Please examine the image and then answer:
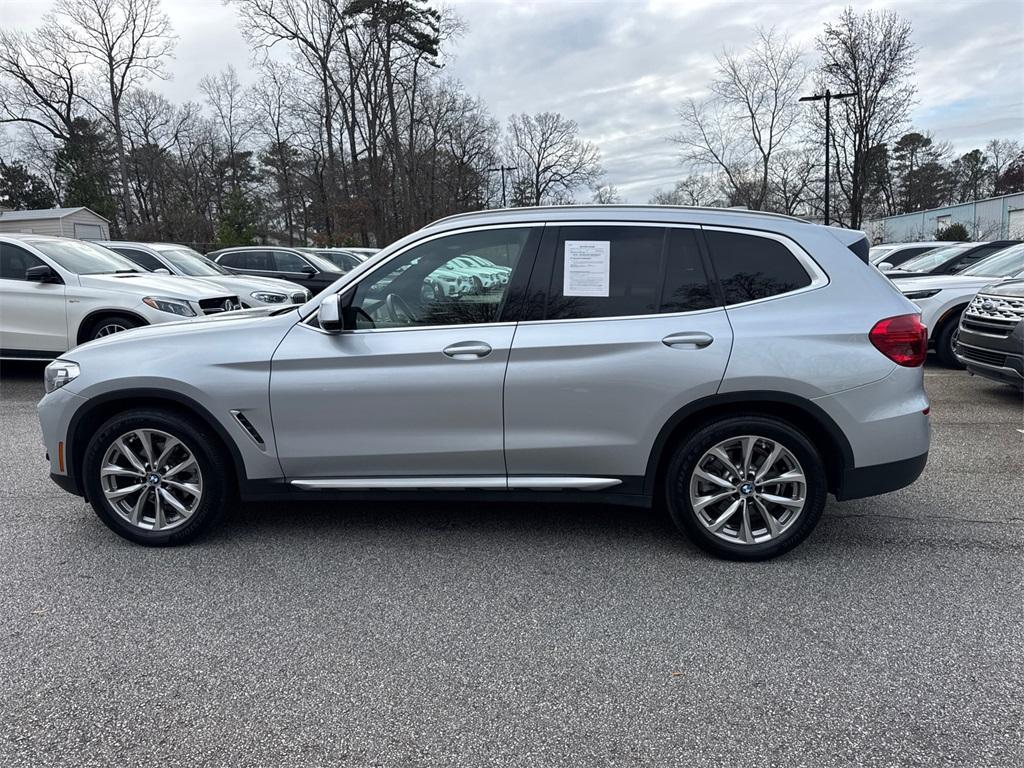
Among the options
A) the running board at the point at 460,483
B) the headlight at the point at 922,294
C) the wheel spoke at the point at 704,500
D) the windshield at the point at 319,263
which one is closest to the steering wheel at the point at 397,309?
the running board at the point at 460,483

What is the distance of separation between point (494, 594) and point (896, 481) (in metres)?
2.14

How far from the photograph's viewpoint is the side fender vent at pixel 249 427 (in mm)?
3824

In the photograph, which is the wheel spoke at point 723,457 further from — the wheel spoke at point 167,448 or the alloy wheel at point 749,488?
the wheel spoke at point 167,448

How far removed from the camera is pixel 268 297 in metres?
11.3

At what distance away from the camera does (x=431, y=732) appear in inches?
97.7

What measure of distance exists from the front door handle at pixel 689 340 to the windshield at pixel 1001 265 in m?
8.10

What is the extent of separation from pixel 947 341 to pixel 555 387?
844 cm

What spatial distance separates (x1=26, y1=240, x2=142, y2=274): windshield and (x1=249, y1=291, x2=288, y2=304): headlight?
1.79 meters

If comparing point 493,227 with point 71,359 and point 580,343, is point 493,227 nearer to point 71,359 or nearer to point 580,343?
point 580,343

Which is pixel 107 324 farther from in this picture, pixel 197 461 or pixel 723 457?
pixel 723 457

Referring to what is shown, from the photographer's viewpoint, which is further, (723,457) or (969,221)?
(969,221)

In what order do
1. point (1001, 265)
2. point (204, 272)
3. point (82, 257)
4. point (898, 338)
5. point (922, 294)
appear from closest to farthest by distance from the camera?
point (898, 338) < point (82, 257) < point (922, 294) < point (1001, 265) < point (204, 272)

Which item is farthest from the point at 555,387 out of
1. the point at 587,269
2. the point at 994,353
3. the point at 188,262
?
the point at 188,262

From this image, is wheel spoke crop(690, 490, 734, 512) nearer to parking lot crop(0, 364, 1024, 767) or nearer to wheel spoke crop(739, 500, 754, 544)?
wheel spoke crop(739, 500, 754, 544)
